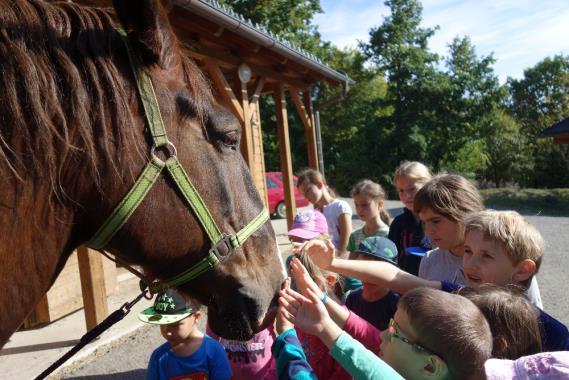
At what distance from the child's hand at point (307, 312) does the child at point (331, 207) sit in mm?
2391

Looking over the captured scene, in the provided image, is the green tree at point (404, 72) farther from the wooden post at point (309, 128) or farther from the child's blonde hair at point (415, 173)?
the child's blonde hair at point (415, 173)

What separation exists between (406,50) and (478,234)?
25.0m

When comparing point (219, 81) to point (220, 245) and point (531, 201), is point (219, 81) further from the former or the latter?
point (531, 201)

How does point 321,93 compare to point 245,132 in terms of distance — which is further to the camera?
point 321,93

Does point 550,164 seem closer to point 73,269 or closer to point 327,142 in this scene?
point 327,142

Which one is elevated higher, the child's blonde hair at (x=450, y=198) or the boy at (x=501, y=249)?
the child's blonde hair at (x=450, y=198)

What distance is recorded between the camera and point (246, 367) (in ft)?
7.59

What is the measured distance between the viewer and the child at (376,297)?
222 cm

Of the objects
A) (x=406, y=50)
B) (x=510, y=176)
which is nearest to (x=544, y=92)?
(x=510, y=176)

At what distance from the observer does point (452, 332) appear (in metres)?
1.27

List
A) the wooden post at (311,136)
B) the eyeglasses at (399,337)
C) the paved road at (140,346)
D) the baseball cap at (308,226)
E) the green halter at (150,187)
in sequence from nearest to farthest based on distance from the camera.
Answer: the green halter at (150,187) → the eyeglasses at (399,337) → the baseball cap at (308,226) → the paved road at (140,346) → the wooden post at (311,136)

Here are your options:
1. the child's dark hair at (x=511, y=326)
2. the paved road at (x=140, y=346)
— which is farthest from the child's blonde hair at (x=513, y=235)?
the paved road at (x=140, y=346)

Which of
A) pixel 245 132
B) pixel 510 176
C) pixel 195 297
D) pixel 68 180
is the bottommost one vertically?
pixel 510 176

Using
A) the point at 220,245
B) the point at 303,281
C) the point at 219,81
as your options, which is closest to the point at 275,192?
the point at 219,81
